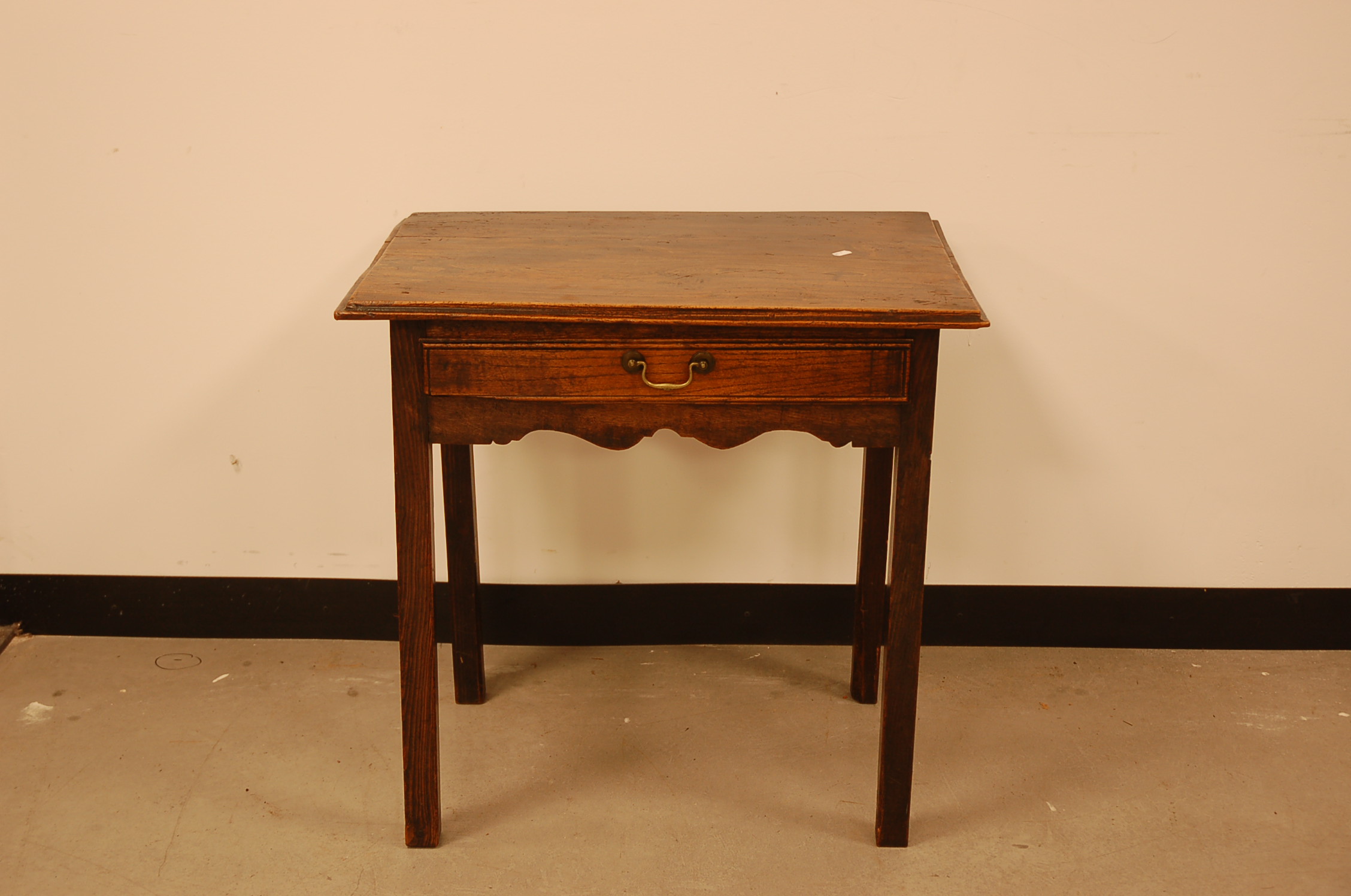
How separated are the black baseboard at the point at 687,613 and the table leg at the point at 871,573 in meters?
0.22

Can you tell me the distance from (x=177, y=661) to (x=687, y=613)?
110cm

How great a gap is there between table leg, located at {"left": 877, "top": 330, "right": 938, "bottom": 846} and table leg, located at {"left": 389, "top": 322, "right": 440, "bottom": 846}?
0.72 m

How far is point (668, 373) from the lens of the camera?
5.60 ft

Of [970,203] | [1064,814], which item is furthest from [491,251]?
[1064,814]

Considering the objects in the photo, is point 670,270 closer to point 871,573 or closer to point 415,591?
point 415,591

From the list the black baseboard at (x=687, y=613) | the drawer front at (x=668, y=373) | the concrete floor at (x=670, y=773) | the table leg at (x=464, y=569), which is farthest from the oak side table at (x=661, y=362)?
the black baseboard at (x=687, y=613)

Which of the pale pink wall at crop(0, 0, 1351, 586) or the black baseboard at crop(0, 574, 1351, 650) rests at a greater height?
the pale pink wall at crop(0, 0, 1351, 586)

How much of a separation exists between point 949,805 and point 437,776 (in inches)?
34.9

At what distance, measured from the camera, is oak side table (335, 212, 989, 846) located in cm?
164

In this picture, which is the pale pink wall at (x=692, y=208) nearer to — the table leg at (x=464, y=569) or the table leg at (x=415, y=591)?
the table leg at (x=464, y=569)

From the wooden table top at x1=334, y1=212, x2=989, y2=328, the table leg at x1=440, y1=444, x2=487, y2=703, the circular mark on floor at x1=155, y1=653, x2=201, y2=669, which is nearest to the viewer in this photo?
the wooden table top at x1=334, y1=212, x2=989, y2=328

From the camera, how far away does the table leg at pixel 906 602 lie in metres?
1.71

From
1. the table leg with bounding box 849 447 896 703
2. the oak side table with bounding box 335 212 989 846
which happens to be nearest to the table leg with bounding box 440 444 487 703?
the oak side table with bounding box 335 212 989 846

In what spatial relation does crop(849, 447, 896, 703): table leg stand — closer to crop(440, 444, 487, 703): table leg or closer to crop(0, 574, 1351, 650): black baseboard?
crop(0, 574, 1351, 650): black baseboard
